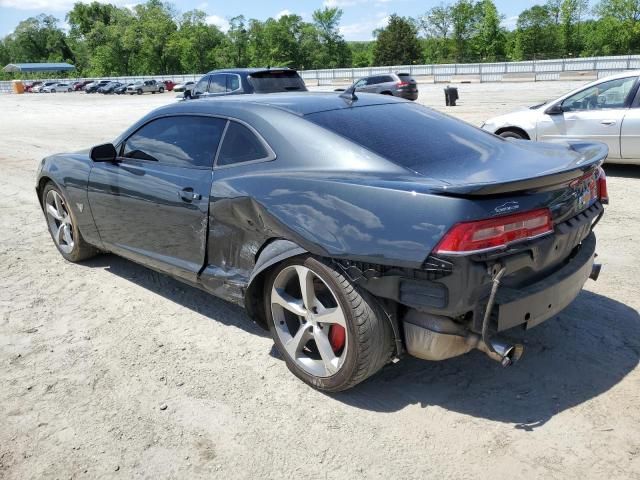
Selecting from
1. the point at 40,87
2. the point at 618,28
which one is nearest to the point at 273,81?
the point at 40,87

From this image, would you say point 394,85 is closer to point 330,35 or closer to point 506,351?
point 506,351

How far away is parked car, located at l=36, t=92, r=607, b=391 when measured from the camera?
2633 millimetres

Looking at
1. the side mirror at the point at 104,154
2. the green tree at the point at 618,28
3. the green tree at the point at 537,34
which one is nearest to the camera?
the side mirror at the point at 104,154

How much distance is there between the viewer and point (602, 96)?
821 cm

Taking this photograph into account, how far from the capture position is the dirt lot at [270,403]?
2654 millimetres

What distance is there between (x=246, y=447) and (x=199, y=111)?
7.38ft

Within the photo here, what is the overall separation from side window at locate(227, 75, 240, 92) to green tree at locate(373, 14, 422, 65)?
77739 millimetres

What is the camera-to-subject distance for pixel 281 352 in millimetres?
3432

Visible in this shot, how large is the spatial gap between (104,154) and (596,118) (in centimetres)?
673

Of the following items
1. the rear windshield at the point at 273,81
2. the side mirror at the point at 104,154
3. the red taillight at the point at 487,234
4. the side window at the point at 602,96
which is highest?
the rear windshield at the point at 273,81

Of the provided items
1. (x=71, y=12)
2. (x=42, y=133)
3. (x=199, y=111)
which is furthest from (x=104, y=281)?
(x=71, y=12)

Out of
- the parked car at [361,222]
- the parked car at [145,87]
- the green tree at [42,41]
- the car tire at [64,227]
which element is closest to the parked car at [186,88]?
the car tire at [64,227]

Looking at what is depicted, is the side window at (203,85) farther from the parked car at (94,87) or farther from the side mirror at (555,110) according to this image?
the parked car at (94,87)

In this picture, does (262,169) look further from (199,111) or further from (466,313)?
(466,313)
